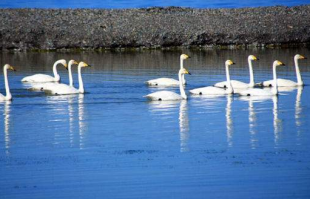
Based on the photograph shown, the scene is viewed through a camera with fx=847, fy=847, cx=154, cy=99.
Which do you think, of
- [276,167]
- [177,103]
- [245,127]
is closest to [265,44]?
[177,103]

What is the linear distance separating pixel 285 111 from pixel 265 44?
2465 cm

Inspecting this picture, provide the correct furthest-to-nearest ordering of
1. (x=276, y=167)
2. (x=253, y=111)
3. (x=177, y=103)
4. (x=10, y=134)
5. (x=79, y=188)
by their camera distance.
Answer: (x=177, y=103) → (x=253, y=111) → (x=10, y=134) → (x=276, y=167) → (x=79, y=188)

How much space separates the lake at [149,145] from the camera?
1272 cm

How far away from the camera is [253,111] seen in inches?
797

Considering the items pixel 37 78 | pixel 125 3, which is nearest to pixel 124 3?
pixel 125 3

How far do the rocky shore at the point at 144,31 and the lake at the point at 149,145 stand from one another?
1729 centimetres

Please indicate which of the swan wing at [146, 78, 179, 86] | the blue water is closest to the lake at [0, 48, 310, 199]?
the swan wing at [146, 78, 179, 86]

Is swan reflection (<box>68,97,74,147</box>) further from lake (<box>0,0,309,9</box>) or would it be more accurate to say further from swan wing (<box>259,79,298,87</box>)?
lake (<box>0,0,309,9</box>)

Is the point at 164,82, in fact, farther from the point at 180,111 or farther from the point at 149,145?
the point at 149,145

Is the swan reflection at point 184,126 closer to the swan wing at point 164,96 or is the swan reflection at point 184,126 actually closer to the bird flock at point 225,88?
the swan wing at point 164,96

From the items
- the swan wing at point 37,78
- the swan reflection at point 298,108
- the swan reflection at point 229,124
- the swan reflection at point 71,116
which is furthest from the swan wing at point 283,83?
the swan wing at point 37,78

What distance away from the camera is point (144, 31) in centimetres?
4484

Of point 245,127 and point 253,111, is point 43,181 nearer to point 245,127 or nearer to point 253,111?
point 245,127

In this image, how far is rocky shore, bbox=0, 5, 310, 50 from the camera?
145 feet
